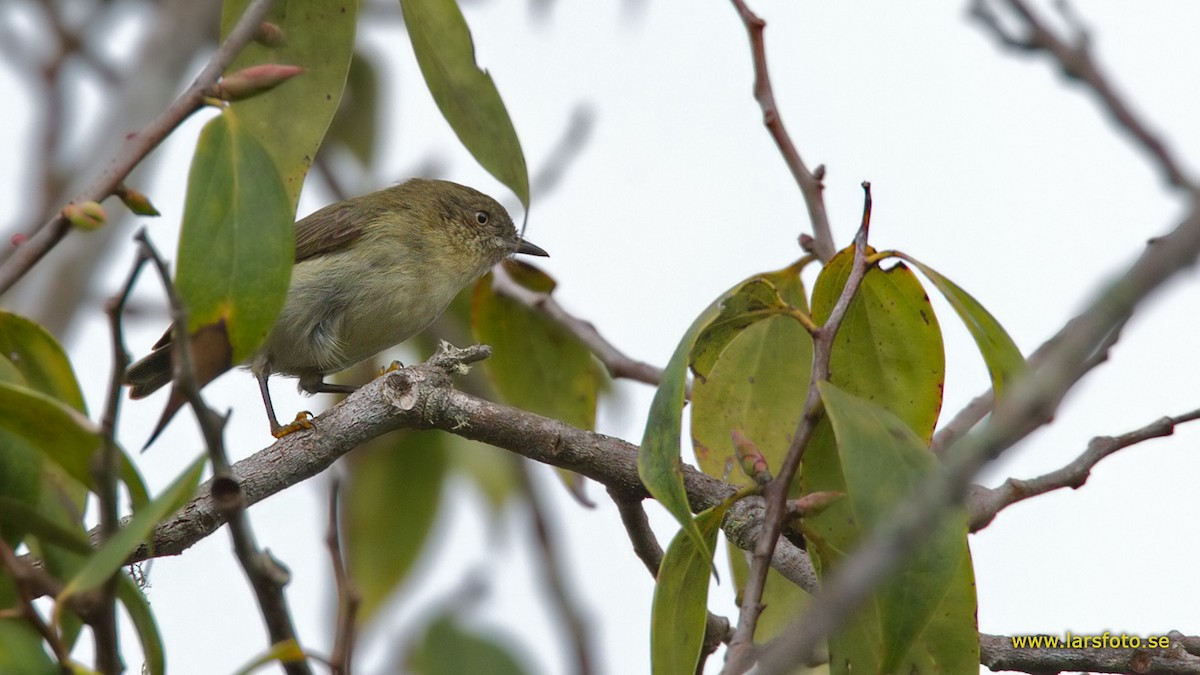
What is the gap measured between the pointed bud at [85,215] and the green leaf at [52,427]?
0.84ft

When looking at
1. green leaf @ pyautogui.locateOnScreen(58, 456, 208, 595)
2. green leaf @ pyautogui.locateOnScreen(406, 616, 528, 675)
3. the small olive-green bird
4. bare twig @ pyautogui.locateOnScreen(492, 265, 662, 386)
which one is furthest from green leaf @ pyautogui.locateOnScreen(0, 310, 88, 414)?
the small olive-green bird

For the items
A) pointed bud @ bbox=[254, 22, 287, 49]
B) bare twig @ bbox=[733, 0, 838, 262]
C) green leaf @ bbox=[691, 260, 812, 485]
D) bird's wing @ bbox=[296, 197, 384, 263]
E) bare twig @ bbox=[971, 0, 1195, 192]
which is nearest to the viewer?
bare twig @ bbox=[971, 0, 1195, 192]

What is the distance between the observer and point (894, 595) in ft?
6.70

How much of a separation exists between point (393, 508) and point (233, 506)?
4161 millimetres

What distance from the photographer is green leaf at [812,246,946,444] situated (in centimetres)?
273

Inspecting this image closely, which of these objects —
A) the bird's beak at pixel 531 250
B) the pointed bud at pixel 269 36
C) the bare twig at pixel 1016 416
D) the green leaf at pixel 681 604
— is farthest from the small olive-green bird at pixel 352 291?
the bare twig at pixel 1016 416

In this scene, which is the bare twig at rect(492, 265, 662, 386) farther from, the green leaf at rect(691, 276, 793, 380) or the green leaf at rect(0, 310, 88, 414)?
the green leaf at rect(0, 310, 88, 414)

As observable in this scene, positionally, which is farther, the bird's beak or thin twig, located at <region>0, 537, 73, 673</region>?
the bird's beak

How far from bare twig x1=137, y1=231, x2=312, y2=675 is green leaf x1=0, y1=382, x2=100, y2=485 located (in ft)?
1.16

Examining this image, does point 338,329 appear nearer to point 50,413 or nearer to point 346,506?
point 346,506

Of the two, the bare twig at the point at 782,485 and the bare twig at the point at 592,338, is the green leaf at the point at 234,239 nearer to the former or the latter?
the bare twig at the point at 782,485

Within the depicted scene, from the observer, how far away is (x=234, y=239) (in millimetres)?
2045

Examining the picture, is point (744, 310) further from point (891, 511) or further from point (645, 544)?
point (891, 511)

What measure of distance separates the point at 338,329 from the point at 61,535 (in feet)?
9.56
